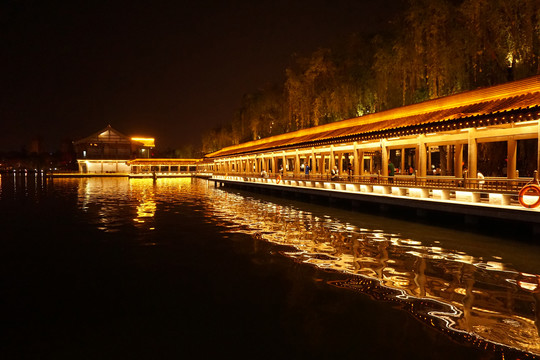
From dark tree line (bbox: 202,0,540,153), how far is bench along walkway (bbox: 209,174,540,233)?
7079mm

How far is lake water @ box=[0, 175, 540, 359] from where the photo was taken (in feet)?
17.1

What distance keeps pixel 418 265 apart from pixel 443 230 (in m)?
5.40

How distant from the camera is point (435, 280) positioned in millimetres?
7910

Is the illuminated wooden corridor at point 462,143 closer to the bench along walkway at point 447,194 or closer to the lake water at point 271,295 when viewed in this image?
the bench along walkway at point 447,194

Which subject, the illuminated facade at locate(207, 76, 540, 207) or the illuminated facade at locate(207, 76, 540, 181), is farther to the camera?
the illuminated facade at locate(207, 76, 540, 181)

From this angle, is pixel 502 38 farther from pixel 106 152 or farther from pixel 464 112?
pixel 106 152

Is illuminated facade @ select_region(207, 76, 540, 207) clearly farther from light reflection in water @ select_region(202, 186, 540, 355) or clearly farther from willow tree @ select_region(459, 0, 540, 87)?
light reflection in water @ select_region(202, 186, 540, 355)

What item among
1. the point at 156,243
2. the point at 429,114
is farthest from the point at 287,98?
the point at 156,243

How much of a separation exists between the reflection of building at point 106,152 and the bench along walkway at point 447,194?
6210cm

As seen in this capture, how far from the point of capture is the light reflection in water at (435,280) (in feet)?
18.5

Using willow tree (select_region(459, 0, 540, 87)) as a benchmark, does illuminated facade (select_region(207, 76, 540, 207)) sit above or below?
Result: below

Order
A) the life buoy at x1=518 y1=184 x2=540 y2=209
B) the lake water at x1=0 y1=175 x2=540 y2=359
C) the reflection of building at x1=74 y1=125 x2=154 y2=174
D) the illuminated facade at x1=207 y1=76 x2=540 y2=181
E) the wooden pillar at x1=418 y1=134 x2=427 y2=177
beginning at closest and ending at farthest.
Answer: the lake water at x1=0 y1=175 x2=540 y2=359, the life buoy at x1=518 y1=184 x2=540 y2=209, the illuminated facade at x1=207 y1=76 x2=540 y2=181, the wooden pillar at x1=418 y1=134 x2=427 y2=177, the reflection of building at x1=74 y1=125 x2=154 y2=174

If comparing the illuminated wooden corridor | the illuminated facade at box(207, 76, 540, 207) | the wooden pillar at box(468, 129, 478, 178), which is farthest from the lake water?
the wooden pillar at box(468, 129, 478, 178)

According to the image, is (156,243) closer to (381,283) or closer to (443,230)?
(381,283)
